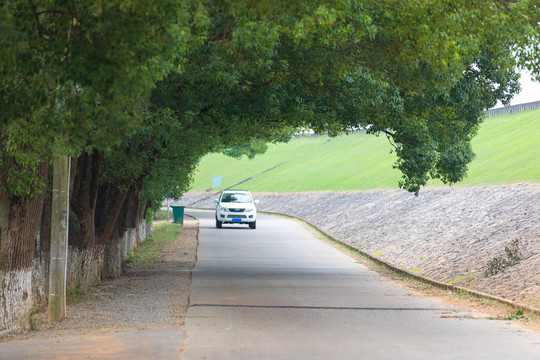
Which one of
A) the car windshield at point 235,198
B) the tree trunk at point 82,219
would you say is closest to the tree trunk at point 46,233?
the tree trunk at point 82,219

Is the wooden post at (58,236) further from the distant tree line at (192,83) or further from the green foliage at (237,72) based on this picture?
the green foliage at (237,72)

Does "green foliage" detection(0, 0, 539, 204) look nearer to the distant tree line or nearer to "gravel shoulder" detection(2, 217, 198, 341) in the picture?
the distant tree line

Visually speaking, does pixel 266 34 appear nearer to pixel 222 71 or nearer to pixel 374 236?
pixel 222 71

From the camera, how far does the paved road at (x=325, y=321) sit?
938 centimetres

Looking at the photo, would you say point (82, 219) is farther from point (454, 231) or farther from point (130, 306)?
point (454, 231)

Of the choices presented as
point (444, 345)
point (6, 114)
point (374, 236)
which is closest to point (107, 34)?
point (6, 114)

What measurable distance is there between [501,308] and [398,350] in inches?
197

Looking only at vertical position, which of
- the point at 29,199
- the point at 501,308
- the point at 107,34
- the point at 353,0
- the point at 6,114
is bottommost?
the point at 501,308

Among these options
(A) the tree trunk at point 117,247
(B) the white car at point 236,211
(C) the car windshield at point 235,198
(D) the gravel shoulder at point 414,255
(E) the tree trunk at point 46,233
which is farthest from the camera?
(C) the car windshield at point 235,198

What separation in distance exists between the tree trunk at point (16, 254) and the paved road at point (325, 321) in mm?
2498

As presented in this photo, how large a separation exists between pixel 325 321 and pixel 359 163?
6391 centimetres

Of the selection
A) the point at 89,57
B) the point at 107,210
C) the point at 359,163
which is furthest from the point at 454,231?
the point at 359,163

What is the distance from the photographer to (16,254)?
11.5 m

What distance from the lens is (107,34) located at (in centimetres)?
705
